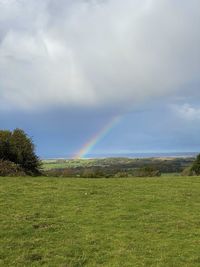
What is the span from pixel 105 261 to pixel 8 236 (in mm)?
3520

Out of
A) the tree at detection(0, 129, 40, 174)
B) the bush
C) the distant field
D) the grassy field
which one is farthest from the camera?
the distant field

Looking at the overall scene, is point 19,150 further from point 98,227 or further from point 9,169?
point 98,227

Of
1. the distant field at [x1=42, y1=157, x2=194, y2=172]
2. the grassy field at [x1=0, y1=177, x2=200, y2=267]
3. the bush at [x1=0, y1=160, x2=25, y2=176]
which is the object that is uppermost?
the distant field at [x1=42, y1=157, x2=194, y2=172]

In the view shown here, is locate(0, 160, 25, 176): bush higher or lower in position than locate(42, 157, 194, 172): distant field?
lower

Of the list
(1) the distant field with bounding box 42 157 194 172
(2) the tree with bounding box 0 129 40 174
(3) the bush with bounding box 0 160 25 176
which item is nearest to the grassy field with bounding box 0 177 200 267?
(3) the bush with bounding box 0 160 25 176

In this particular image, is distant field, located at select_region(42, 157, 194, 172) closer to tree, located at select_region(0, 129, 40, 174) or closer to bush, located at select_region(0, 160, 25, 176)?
tree, located at select_region(0, 129, 40, 174)

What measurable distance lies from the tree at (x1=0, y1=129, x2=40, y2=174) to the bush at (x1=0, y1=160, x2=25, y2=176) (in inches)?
73.8

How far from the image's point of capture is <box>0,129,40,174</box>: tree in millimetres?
38125

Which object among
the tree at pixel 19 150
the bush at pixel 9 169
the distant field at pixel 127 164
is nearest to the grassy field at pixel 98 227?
the bush at pixel 9 169

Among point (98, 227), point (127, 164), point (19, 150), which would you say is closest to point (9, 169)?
point (19, 150)

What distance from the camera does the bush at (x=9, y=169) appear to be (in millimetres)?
33331

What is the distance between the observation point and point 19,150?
38469mm

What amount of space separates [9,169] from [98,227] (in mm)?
21467

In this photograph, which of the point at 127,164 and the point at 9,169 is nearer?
the point at 9,169
